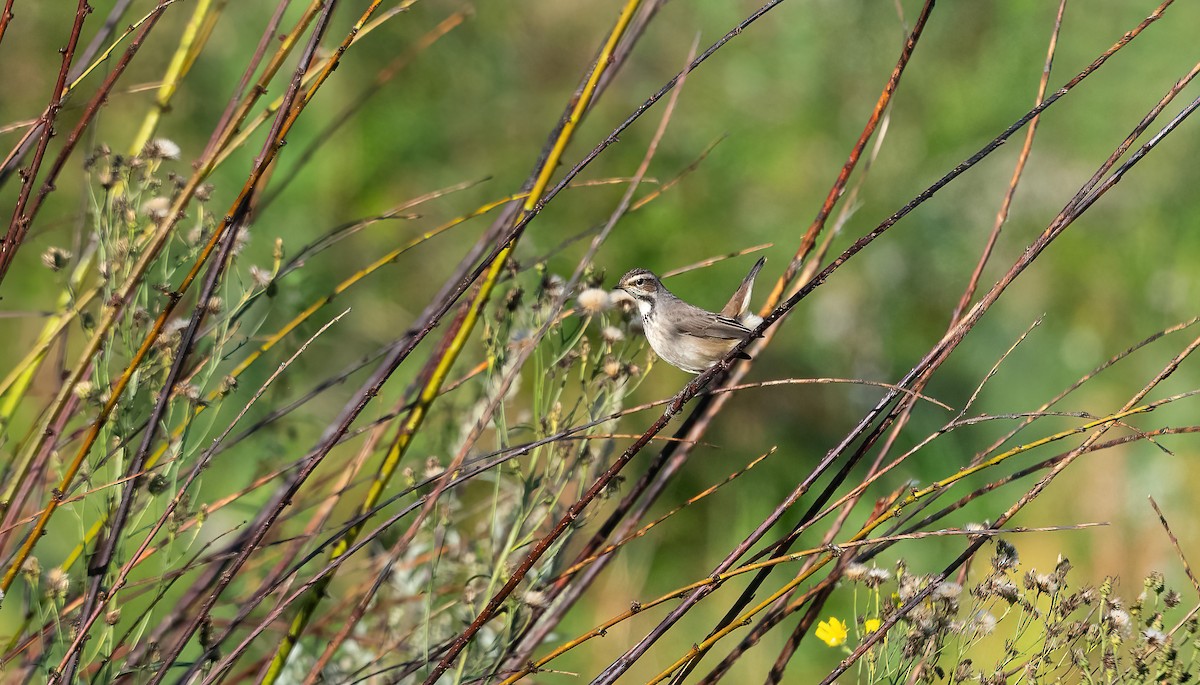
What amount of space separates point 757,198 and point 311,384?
8.23ft

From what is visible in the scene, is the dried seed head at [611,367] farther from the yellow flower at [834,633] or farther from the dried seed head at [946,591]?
the dried seed head at [946,591]

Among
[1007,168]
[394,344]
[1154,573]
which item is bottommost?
[1154,573]

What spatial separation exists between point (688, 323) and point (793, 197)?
3082 millimetres

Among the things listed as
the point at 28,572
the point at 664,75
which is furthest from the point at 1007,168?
the point at 28,572

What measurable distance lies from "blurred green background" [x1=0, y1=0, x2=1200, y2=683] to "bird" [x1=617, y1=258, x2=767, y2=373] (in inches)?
61.8

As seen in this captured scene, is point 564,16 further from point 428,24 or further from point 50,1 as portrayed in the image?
point 50,1

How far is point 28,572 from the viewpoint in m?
1.72

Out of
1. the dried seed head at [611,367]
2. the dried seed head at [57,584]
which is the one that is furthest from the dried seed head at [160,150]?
the dried seed head at [611,367]

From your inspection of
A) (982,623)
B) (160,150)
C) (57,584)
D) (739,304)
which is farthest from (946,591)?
(739,304)

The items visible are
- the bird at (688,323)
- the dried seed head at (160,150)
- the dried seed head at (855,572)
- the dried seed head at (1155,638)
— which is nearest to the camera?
the dried seed head at (1155,638)

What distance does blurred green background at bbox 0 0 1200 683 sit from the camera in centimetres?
509

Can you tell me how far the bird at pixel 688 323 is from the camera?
3.10 meters

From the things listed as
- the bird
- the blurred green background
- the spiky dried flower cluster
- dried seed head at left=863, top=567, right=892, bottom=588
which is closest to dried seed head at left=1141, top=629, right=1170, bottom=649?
the spiky dried flower cluster

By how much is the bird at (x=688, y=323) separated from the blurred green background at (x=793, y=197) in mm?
1569
